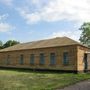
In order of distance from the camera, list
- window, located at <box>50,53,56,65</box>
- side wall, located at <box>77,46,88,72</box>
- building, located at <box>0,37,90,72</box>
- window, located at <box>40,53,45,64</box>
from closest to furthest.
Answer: side wall, located at <box>77,46,88,72</box> → building, located at <box>0,37,90,72</box> → window, located at <box>50,53,56,65</box> → window, located at <box>40,53,45,64</box>

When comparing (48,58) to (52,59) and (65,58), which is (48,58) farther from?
(65,58)

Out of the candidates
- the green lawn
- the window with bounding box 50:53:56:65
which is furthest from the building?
the green lawn

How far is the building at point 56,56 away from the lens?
118ft

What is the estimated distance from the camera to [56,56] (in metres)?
38.5

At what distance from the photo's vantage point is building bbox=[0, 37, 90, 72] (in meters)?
36.0

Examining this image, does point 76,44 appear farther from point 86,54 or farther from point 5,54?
point 5,54

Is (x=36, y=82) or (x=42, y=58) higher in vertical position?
(x=42, y=58)

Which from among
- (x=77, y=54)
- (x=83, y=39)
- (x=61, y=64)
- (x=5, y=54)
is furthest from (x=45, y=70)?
(x=83, y=39)

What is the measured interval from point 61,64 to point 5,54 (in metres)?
19.0

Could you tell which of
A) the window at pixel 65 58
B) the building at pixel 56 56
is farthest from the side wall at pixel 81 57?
the window at pixel 65 58

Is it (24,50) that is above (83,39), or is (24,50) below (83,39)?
below

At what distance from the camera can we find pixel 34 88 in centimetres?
1775

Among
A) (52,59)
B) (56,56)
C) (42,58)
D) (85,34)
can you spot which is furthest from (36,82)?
(85,34)

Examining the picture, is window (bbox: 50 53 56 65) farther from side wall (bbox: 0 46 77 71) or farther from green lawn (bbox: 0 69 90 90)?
green lawn (bbox: 0 69 90 90)
